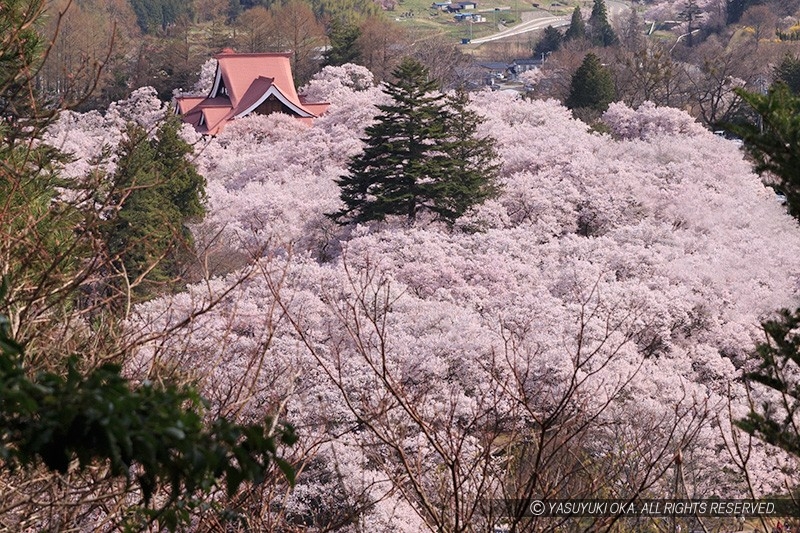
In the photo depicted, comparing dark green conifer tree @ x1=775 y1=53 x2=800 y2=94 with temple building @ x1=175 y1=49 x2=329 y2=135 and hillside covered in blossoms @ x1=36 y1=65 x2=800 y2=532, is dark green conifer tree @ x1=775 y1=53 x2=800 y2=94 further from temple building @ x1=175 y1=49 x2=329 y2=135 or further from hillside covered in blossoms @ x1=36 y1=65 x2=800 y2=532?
temple building @ x1=175 y1=49 x2=329 y2=135

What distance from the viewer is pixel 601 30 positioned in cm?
6406

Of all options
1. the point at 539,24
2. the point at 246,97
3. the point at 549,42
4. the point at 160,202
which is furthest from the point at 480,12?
the point at 160,202

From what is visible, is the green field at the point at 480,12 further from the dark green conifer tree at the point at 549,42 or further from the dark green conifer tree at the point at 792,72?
the dark green conifer tree at the point at 792,72

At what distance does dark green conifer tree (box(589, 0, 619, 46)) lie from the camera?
62812 mm

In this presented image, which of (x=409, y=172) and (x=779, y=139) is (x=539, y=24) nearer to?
(x=409, y=172)

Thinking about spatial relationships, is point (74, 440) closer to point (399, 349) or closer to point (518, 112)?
point (399, 349)

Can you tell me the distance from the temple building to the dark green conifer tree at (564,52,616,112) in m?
8.18

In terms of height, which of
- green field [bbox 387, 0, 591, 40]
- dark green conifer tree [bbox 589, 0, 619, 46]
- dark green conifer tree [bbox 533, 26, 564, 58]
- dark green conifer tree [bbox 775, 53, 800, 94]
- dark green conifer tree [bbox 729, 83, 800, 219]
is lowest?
green field [bbox 387, 0, 591, 40]

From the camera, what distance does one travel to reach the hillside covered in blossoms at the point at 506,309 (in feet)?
28.7

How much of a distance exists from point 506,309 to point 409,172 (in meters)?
4.76

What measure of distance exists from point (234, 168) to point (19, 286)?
23.0 metres

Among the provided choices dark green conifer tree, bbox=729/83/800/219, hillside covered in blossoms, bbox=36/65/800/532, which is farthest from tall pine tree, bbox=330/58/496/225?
dark green conifer tree, bbox=729/83/800/219

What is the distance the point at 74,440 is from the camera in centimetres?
210

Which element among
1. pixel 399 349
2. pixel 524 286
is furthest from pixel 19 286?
pixel 524 286
